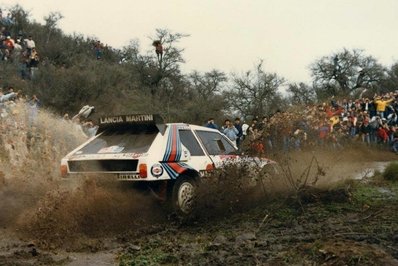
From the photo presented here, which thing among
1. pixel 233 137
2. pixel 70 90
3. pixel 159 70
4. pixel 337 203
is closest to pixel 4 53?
pixel 70 90

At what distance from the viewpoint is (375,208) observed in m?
8.63

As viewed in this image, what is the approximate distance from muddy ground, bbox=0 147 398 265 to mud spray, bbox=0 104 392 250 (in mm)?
17

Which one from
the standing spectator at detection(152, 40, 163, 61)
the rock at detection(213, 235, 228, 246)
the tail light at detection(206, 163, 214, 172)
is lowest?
the rock at detection(213, 235, 228, 246)

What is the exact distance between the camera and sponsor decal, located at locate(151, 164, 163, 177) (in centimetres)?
800

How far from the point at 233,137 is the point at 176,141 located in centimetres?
754

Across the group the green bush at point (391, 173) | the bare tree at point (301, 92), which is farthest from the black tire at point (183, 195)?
the bare tree at point (301, 92)

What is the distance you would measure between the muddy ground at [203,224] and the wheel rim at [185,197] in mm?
251

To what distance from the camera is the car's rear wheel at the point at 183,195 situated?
839 cm

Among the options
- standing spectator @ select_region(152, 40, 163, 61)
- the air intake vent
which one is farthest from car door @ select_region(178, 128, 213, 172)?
standing spectator @ select_region(152, 40, 163, 61)

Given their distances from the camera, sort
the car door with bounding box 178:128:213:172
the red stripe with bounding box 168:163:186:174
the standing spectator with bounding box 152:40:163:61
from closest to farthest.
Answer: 1. the red stripe with bounding box 168:163:186:174
2. the car door with bounding box 178:128:213:172
3. the standing spectator with bounding box 152:40:163:61

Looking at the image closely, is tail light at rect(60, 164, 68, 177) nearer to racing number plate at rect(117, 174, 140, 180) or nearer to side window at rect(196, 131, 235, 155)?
racing number plate at rect(117, 174, 140, 180)

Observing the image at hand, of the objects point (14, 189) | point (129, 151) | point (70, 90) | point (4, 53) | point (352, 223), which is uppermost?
point (4, 53)

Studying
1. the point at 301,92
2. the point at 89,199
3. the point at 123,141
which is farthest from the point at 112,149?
the point at 301,92

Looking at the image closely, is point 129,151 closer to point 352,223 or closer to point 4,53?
point 352,223
